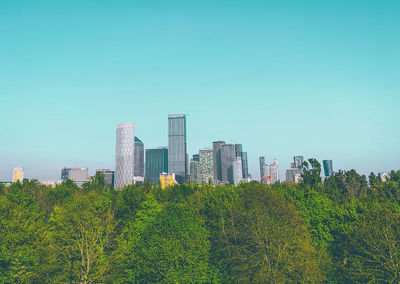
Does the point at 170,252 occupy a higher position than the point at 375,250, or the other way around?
the point at 170,252

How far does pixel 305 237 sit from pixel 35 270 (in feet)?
118

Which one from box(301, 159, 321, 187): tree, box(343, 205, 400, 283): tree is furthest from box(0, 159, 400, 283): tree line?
box(301, 159, 321, 187): tree

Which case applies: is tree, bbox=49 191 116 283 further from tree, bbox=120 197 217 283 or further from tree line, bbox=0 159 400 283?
tree, bbox=120 197 217 283

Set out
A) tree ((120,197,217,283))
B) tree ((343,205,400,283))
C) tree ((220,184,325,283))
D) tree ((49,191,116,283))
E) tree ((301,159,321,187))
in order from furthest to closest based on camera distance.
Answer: tree ((301,159,321,187))
tree ((49,191,116,283))
tree ((120,197,217,283))
tree ((220,184,325,283))
tree ((343,205,400,283))

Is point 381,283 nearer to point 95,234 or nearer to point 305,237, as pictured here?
point 305,237

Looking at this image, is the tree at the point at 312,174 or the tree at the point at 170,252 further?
the tree at the point at 312,174


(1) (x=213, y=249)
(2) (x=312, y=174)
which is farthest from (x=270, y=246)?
(2) (x=312, y=174)

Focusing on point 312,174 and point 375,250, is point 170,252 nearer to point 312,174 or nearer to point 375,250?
point 375,250

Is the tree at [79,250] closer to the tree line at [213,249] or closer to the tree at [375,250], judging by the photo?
the tree line at [213,249]

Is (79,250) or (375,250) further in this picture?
(79,250)

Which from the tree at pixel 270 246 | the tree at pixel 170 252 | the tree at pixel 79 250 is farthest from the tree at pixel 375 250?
the tree at pixel 79 250

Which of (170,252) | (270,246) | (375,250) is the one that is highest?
(270,246)

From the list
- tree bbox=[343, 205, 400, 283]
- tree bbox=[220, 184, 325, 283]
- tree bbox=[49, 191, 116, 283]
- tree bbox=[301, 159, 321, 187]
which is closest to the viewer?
tree bbox=[343, 205, 400, 283]

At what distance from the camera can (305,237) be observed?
127 feet
